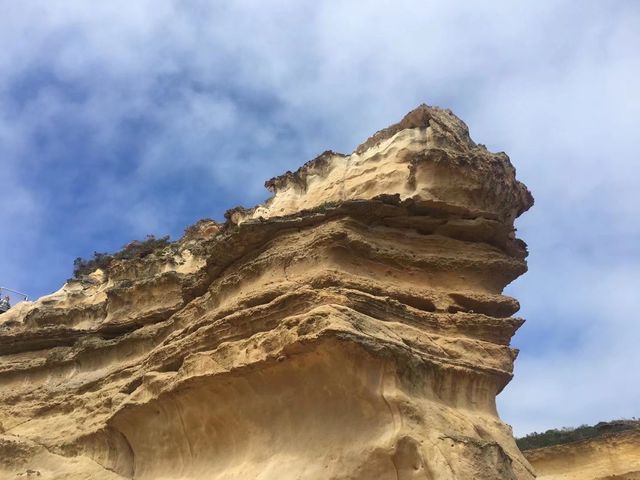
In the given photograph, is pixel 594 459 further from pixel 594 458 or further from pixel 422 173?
pixel 422 173

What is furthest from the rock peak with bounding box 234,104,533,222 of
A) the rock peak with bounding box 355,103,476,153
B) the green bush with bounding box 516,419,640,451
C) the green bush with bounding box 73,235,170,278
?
the green bush with bounding box 516,419,640,451

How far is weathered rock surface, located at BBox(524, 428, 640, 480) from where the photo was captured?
78.4ft

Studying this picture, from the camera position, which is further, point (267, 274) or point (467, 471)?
point (267, 274)

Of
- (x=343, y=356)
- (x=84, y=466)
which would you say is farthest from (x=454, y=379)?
(x=84, y=466)

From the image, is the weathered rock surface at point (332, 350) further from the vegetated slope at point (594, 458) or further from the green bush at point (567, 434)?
the green bush at point (567, 434)

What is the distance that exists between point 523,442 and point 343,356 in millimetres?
33973

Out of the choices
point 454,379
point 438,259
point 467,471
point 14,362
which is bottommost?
point 467,471

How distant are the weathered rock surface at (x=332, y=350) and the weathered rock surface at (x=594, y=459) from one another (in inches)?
656

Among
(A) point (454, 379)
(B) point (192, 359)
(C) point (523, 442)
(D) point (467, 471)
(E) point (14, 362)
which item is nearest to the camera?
(D) point (467, 471)

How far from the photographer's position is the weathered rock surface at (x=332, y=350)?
7684 mm

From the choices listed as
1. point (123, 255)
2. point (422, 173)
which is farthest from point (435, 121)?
point (123, 255)

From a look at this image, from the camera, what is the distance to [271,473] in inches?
313

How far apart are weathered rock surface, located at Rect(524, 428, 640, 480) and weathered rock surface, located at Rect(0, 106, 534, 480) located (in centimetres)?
1667

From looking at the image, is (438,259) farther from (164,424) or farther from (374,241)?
(164,424)
